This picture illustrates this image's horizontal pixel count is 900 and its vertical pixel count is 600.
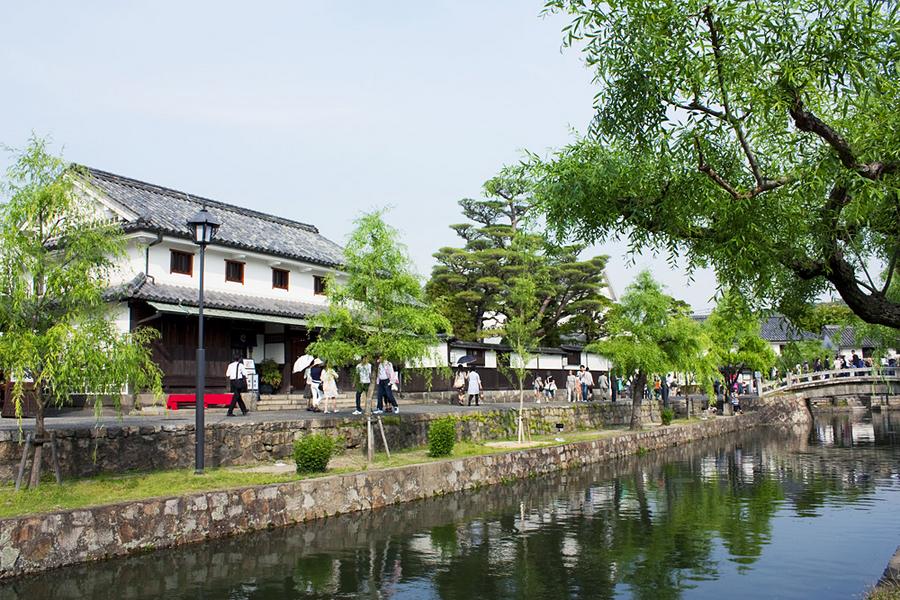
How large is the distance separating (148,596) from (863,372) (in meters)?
45.3

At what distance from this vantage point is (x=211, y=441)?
1508cm

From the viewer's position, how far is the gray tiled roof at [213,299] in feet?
71.1

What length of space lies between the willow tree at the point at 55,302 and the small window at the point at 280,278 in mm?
15954

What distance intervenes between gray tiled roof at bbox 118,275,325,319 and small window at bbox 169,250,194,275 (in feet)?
2.31

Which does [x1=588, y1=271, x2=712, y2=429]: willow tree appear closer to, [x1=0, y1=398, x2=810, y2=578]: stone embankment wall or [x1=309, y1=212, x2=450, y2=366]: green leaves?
[x1=0, y1=398, x2=810, y2=578]: stone embankment wall

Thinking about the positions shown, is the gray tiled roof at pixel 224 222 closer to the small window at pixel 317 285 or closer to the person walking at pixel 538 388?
the small window at pixel 317 285

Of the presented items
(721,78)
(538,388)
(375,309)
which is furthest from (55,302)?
(538,388)

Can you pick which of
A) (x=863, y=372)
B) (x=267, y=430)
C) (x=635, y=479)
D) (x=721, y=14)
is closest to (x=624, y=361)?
(x=635, y=479)

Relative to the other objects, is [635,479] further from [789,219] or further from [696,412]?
[696,412]

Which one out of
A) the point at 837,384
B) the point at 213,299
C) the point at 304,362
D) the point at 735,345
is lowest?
the point at 837,384

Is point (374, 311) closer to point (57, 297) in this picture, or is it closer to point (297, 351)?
point (57, 297)

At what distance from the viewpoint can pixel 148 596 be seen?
353 inches

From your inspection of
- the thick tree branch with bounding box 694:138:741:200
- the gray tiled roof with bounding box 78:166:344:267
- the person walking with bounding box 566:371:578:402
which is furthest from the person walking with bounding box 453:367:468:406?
the thick tree branch with bounding box 694:138:741:200

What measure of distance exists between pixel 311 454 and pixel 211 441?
7.55 feet
